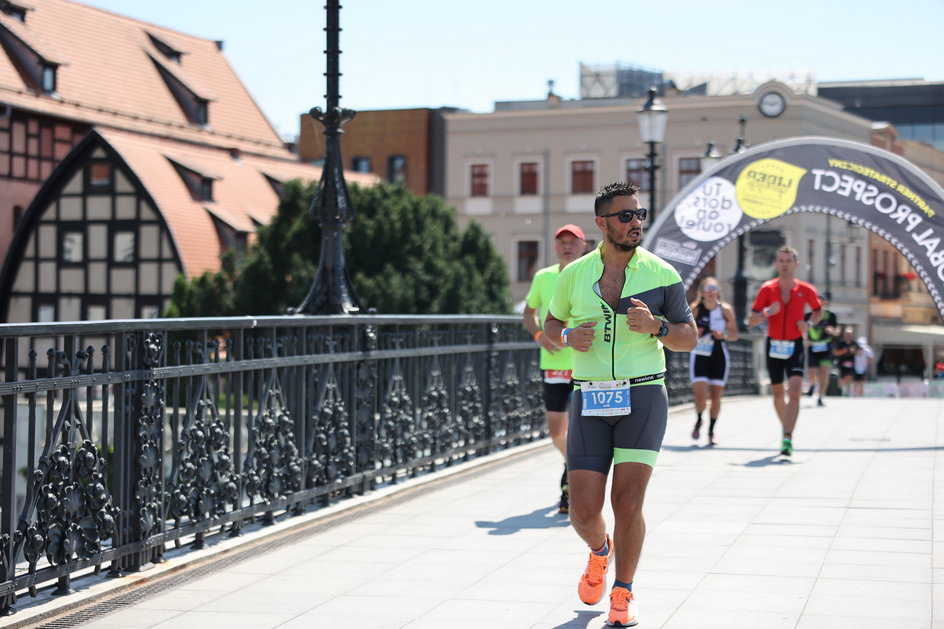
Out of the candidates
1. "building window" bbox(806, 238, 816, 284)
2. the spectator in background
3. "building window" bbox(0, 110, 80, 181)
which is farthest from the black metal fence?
"building window" bbox(806, 238, 816, 284)

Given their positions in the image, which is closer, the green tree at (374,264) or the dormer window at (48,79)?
the green tree at (374,264)

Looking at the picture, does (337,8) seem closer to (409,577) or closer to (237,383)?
(237,383)

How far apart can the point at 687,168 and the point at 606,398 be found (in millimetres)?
60054

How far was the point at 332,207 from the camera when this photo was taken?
Result: 1106 centimetres

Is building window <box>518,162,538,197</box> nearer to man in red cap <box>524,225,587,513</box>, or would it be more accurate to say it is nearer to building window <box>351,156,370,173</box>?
building window <box>351,156,370,173</box>

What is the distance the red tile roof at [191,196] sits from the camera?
5278cm

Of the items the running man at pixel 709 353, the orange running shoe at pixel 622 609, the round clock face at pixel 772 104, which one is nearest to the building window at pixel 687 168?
the round clock face at pixel 772 104

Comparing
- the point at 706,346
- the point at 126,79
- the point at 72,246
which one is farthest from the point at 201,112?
the point at 706,346

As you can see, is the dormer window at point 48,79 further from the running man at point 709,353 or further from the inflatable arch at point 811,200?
the running man at point 709,353

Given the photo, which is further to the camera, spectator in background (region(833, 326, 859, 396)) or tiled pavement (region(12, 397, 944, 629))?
spectator in background (region(833, 326, 859, 396))

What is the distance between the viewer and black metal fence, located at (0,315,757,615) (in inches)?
247

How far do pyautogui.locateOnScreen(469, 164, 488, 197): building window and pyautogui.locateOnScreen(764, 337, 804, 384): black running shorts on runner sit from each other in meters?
55.5

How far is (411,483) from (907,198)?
7.76 meters

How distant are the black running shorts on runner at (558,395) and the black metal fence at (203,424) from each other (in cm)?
136
